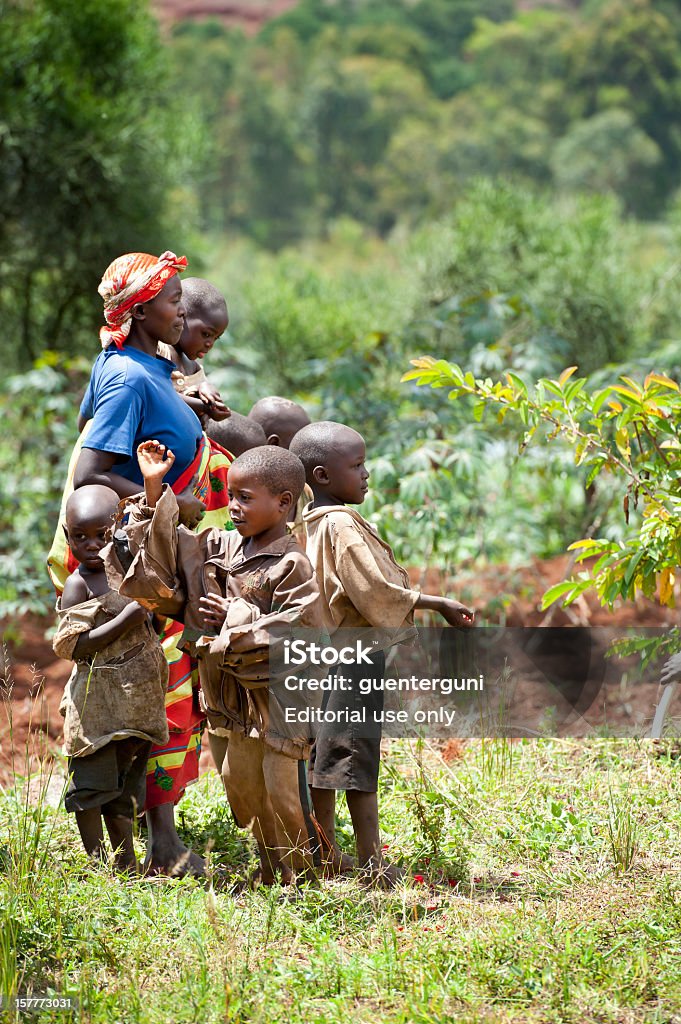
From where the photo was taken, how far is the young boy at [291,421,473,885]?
303 cm

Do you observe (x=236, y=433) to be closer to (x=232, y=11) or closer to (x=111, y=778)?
(x=111, y=778)

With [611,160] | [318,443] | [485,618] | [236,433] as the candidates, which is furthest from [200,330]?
[611,160]

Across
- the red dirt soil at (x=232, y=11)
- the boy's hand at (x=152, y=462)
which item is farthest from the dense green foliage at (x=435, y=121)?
the boy's hand at (x=152, y=462)

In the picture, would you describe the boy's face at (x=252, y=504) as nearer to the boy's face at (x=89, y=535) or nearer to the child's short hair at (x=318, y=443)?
the child's short hair at (x=318, y=443)

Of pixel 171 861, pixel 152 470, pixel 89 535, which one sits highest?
pixel 152 470

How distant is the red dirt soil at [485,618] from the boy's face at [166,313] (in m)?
2.02

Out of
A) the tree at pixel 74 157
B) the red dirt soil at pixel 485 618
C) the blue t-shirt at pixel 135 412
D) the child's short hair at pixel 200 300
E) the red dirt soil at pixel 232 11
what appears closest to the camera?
the blue t-shirt at pixel 135 412

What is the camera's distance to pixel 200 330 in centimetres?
359

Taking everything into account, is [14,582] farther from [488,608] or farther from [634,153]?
[634,153]

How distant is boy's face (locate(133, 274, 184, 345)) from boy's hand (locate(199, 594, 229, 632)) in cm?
84

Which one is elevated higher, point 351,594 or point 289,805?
point 351,594

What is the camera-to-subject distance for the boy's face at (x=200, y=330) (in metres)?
3.58

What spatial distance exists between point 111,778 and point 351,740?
2.22 feet

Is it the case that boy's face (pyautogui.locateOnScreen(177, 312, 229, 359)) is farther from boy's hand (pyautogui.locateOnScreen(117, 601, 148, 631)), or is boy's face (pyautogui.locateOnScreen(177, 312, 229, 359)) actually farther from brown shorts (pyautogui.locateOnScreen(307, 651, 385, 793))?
brown shorts (pyautogui.locateOnScreen(307, 651, 385, 793))
